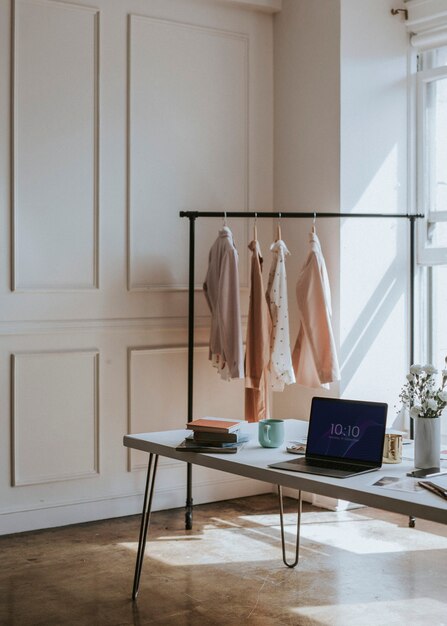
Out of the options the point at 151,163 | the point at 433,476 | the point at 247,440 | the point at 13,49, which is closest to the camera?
the point at 433,476

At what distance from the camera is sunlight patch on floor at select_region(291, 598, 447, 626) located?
3119mm

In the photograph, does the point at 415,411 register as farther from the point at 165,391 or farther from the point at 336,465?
the point at 165,391

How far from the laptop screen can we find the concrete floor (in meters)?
0.73

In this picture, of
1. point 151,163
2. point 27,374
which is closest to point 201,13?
point 151,163

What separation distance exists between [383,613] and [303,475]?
0.92 meters

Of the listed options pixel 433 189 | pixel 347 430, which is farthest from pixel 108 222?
pixel 347 430

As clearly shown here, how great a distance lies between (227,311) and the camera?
177 inches

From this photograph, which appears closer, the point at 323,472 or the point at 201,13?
the point at 323,472

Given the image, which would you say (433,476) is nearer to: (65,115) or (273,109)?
(65,115)

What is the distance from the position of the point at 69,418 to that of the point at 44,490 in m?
0.38

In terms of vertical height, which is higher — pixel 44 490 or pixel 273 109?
pixel 273 109

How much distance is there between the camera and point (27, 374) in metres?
4.31

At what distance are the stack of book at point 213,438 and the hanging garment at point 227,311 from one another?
1.42 meters

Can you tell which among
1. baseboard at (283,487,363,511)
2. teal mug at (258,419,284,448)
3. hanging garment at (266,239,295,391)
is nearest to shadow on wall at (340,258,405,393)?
hanging garment at (266,239,295,391)
